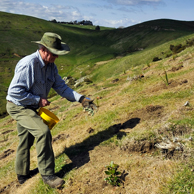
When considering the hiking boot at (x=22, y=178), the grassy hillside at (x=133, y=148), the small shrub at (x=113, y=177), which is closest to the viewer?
the grassy hillside at (x=133, y=148)

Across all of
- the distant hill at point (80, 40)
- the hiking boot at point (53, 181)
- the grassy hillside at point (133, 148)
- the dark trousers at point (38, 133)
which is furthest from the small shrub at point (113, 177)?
the distant hill at point (80, 40)

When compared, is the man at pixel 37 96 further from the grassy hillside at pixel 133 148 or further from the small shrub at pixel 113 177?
the small shrub at pixel 113 177

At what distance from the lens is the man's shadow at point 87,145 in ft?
20.7

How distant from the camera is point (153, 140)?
595cm

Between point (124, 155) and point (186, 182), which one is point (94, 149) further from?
point (186, 182)

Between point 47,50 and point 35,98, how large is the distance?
127 centimetres

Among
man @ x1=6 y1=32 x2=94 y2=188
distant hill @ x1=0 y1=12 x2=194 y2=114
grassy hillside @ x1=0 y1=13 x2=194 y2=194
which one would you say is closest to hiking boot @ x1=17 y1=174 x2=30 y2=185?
grassy hillside @ x1=0 y1=13 x2=194 y2=194

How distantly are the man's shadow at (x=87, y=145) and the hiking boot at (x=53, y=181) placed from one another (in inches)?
18.8

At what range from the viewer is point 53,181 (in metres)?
5.51

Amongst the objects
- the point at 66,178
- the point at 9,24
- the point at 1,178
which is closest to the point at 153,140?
the point at 66,178

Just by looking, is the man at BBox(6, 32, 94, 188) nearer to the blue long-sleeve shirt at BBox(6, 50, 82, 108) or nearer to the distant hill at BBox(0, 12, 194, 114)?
the blue long-sleeve shirt at BBox(6, 50, 82, 108)

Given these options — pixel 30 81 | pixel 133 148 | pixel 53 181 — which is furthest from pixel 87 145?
pixel 30 81

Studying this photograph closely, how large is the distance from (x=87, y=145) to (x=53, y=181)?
213 centimetres

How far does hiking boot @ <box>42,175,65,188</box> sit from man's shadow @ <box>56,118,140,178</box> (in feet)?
1.57
